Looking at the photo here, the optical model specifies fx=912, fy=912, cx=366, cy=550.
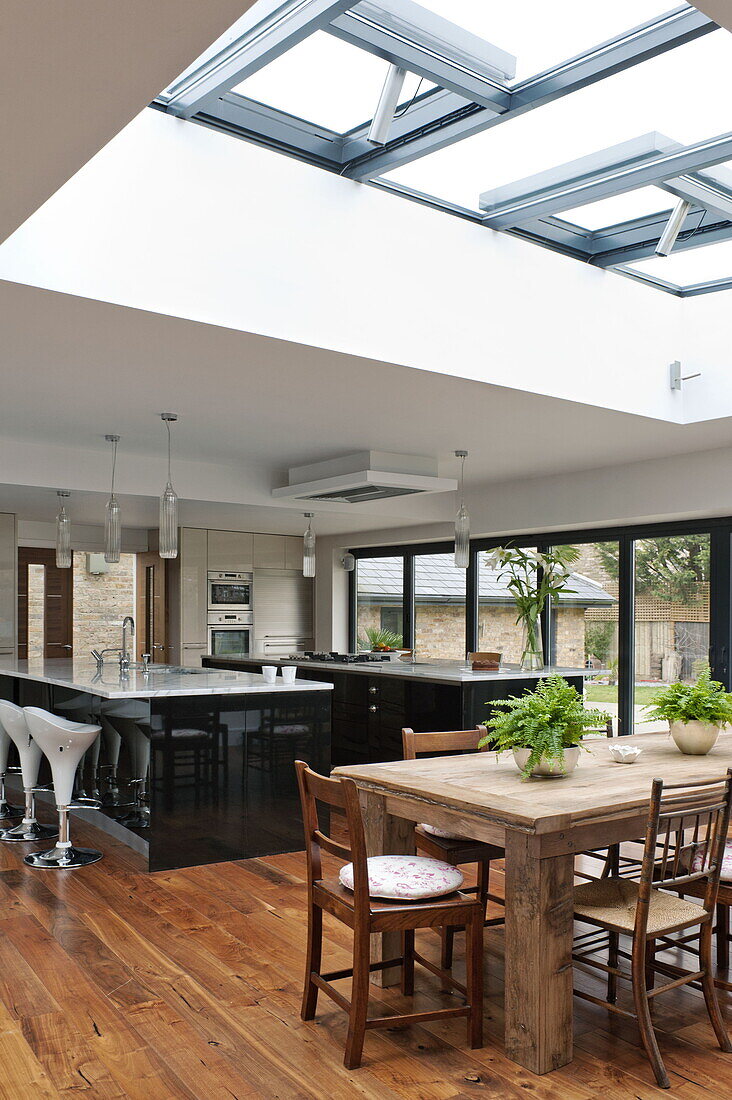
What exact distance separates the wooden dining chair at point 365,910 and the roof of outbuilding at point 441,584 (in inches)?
193

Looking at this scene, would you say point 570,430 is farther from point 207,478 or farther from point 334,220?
point 207,478

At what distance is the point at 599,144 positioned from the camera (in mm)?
3609

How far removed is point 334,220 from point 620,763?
241 centimetres

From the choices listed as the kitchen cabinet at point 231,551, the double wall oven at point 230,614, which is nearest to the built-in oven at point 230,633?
the double wall oven at point 230,614

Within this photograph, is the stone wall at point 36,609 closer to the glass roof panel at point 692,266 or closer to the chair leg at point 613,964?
the glass roof panel at point 692,266

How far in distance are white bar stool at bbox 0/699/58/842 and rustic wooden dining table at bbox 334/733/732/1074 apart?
2.75 metres

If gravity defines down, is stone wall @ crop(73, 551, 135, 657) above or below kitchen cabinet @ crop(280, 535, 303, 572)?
below

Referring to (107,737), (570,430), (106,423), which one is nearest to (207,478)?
(106,423)

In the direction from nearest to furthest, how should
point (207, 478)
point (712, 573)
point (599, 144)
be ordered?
point (599, 144), point (712, 573), point (207, 478)

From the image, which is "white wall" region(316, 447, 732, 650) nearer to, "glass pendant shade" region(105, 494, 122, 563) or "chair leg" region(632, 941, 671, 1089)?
"glass pendant shade" region(105, 494, 122, 563)

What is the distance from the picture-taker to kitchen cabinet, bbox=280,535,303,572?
978 centimetres

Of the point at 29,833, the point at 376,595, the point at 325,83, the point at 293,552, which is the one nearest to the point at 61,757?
the point at 29,833

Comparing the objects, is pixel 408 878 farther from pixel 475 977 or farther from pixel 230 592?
pixel 230 592

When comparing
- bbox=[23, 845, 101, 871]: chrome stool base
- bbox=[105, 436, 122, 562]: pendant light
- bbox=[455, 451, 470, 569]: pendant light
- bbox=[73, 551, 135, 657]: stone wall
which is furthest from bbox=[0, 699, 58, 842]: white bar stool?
bbox=[73, 551, 135, 657]: stone wall
